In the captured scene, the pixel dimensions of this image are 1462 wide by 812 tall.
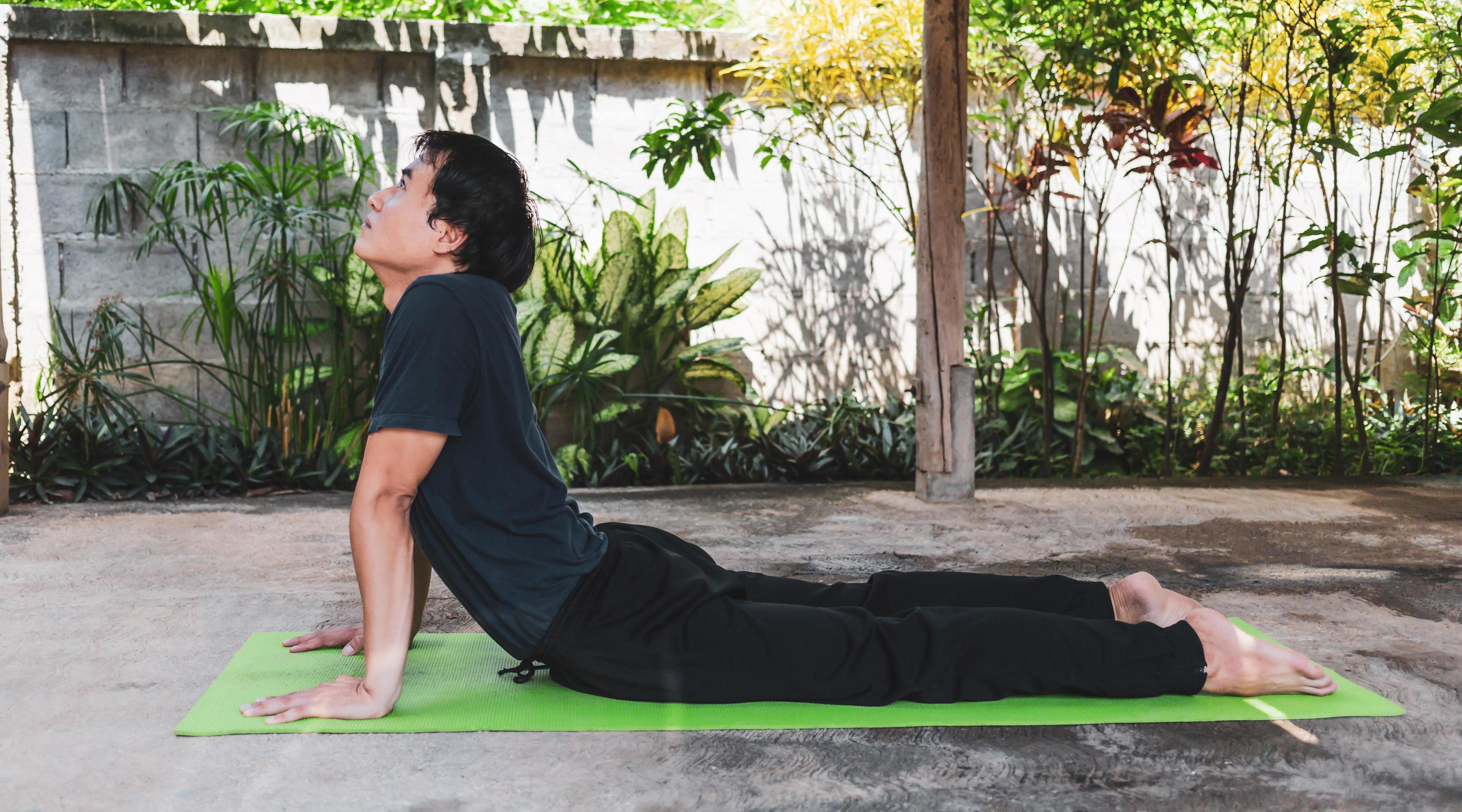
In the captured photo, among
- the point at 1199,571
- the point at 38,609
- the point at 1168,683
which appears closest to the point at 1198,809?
the point at 1168,683

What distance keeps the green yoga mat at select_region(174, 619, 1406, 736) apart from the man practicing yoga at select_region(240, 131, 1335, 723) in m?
0.03

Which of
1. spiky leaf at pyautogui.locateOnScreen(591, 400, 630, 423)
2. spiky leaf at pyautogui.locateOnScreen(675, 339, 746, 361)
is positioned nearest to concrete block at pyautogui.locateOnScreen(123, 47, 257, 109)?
spiky leaf at pyautogui.locateOnScreen(591, 400, 630, 423)

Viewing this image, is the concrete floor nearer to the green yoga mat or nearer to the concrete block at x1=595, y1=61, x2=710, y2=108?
the green yoga mat

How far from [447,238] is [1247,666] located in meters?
1.48

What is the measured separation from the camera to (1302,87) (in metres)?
4.82

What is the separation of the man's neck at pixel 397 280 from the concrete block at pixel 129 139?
342 cm

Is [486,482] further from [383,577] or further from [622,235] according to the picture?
[622,235]

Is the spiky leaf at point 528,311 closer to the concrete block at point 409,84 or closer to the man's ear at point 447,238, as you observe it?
the concrete block at point 409,84

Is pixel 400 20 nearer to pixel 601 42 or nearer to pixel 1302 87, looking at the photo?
pixel 601 42

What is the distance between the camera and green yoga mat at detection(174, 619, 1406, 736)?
182 centimetres

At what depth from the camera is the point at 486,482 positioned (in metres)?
1.81

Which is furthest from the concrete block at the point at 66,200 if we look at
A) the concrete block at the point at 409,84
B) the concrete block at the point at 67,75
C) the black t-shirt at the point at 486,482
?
the black t-shirt at the point at 486,482

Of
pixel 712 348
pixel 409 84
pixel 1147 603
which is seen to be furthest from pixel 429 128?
pixel 1147 603

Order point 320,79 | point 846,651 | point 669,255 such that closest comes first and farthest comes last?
point 846,651 → point 320,79 → point 669,255
